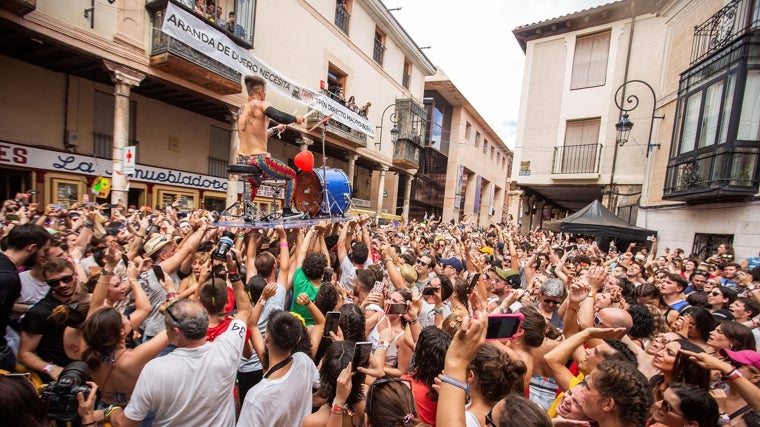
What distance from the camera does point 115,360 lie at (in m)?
2.06

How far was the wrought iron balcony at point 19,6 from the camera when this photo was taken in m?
6.96

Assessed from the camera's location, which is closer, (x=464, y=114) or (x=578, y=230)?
(x=578, y=230)

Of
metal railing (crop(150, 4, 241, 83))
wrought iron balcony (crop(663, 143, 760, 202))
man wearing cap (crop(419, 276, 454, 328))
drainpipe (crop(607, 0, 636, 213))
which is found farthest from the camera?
drainpipe (crop(607, 0, 636, 213))

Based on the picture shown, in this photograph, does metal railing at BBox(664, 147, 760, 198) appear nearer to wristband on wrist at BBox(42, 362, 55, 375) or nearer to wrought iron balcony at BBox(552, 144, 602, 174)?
wrought iron balcony at BBox(552, 144, 602, 174)

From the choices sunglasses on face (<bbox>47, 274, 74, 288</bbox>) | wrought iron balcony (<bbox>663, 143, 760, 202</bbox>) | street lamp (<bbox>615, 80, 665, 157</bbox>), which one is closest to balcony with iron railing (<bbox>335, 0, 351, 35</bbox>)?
street lamp (<bbox>615, 80, 665, 157</bbox>)

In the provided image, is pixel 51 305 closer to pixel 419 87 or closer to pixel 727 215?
pixel 727 215

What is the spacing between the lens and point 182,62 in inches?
386

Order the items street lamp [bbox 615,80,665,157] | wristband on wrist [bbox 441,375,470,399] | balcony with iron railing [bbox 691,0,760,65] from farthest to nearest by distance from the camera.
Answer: street lamp [bbox 615,80,665,157]
balcony with iron railing [bbox 691,0,760,65]
wristband on wrist [bbox 441,375,470,399]

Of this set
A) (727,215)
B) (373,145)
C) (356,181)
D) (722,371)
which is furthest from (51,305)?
(356,181)

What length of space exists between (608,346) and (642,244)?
44.5 feet

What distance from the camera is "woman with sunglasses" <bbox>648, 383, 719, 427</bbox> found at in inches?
68.2

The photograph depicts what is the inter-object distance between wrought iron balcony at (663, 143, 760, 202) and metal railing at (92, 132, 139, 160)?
1735 centimetres

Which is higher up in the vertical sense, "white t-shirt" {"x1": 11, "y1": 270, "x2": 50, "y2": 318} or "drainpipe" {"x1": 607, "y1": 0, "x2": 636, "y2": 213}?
"drainpipe" {"x1": 607, "y1": 0, "x2": 636, "y2": 213}

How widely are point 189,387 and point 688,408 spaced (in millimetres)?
2652
